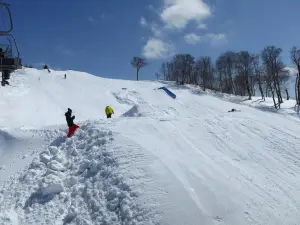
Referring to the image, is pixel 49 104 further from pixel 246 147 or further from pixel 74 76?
pixel 246 147

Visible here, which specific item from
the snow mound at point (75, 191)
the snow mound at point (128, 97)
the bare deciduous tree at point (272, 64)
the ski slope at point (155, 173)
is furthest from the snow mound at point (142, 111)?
the bare deciduous tree at point (272, 64)

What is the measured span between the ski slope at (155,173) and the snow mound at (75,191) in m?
0.03

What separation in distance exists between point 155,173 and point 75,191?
254cm

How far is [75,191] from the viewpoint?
7.84m

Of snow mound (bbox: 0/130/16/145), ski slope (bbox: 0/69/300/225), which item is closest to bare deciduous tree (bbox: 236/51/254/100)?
ski slope (bbox: 0/69/300/225)

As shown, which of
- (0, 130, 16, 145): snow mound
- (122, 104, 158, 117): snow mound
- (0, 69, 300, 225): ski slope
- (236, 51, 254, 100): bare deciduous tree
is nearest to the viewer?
(0, 69, 300, 225): ski slope

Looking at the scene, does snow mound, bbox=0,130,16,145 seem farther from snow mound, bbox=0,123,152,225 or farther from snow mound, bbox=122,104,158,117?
snow mound, bbox=122,104,158,117

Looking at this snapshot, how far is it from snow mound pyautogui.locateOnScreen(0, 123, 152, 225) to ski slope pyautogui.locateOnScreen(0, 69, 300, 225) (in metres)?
0.03

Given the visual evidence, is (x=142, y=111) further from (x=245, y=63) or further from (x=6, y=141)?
(x=245, y=63)

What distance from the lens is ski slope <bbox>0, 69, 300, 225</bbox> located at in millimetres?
6695

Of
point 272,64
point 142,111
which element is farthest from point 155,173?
point 272,64

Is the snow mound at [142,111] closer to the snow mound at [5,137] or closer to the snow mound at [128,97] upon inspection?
the snow mound at [5,137]

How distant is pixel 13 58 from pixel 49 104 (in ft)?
49.6

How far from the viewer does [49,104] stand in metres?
26.0
